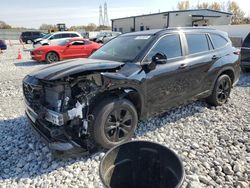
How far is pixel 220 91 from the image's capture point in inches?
215

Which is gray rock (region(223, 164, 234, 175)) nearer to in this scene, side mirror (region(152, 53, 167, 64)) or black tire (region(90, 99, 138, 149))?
black tire (region(90, 99, 138, 149))

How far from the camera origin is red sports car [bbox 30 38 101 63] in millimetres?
13055

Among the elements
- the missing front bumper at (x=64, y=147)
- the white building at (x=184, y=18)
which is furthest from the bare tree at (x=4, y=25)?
the missing front bumper at (x=64, y=147)

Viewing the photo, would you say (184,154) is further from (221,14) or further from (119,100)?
(221,14)

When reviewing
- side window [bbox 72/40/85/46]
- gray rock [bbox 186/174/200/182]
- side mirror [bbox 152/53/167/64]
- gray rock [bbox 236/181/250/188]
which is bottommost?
gray rock [bbox 236/181/250/188]

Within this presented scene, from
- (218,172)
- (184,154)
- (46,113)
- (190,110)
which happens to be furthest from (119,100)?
(190,110)

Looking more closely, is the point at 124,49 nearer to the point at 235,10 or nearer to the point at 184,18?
the point at 184,18

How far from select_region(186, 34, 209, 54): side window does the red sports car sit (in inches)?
341

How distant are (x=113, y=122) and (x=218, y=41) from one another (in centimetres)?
333

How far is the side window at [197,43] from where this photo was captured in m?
4.69

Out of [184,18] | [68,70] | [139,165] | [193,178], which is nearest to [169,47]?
[68,70]

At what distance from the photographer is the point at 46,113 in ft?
10.8

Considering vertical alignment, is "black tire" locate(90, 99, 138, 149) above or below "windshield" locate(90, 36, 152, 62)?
below

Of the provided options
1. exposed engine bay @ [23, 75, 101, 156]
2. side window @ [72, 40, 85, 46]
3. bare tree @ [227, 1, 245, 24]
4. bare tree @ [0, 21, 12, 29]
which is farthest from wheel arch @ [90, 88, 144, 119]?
bare tree @ [0, 21, 12, 29]
